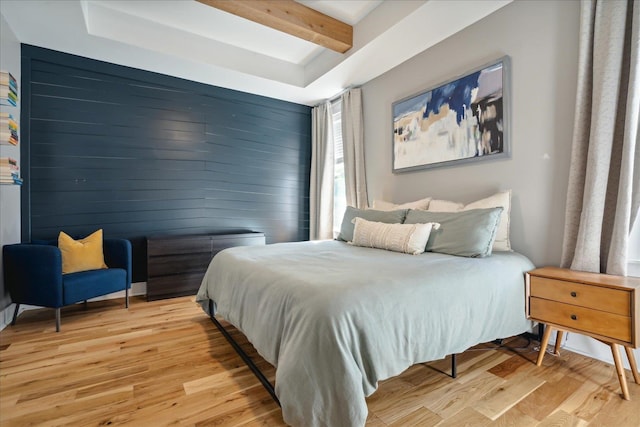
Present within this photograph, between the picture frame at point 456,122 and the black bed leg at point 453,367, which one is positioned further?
the picture frame at point 456,122

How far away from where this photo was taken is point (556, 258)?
212 centimetres

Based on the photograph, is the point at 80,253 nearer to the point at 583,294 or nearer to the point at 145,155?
A: the point at 145,155

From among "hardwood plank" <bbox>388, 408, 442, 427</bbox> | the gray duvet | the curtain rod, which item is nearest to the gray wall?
the gray duvet

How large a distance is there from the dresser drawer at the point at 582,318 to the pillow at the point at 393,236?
76 cm

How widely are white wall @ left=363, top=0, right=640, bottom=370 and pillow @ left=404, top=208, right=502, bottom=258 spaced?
441mm

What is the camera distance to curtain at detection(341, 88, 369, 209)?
3.80 m

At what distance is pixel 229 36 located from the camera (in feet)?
10.7

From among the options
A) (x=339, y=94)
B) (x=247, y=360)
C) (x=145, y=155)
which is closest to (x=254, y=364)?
(x=247, y=360)

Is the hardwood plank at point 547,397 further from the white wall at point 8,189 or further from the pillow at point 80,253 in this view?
the white wall at point 8,189

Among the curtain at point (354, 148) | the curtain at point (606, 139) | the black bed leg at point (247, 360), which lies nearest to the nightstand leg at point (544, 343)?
the curtain at point (606, 139)

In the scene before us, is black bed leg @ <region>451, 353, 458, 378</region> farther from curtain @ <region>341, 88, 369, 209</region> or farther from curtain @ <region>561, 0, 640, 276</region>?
curtain @ <region>341, 88, 369, 209</region>

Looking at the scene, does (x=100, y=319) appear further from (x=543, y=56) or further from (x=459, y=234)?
(x=543, y=56)

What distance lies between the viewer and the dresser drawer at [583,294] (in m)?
1.51

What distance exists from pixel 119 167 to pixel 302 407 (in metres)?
3.38
